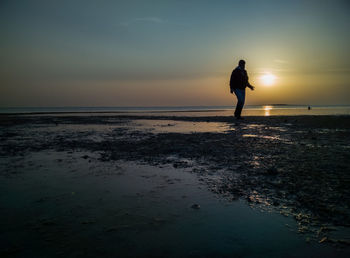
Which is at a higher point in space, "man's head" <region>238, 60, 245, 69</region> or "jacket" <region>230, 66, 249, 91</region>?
"man's head" <region>238, 60, 245, 69</region>

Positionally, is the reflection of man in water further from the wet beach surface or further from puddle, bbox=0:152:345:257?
puddle, bbox=0:152:345:257

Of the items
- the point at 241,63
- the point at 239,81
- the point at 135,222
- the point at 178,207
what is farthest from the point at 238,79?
the point at 135,222

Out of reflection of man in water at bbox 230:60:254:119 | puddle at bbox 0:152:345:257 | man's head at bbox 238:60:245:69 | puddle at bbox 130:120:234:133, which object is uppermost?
man's head at bbox 238:60:245:69

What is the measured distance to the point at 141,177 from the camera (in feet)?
11.4

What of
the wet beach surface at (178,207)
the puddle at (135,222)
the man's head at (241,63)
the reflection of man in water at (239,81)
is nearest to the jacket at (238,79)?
the reflection of man in water at (239,81)

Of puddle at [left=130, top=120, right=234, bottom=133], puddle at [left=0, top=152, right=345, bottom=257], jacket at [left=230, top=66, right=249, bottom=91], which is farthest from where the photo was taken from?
jacket at [left=230, top=66, right=249, bottom=91]

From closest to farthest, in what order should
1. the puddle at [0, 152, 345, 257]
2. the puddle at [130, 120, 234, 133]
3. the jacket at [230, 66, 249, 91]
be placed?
the puddle at [0, 152, 345, 257]
the puddle at [130, 120, 234, 133]
the jacket at [230, 66, 249, 91]

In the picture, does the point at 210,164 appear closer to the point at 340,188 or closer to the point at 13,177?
the point at 340,188

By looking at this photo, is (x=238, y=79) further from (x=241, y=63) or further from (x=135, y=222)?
(x=135, y=222)

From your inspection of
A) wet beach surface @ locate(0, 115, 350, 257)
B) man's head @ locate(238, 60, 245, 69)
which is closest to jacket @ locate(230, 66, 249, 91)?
man's head @ locate(238, 60, 245, 69)

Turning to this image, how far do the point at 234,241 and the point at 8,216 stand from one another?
2073mm

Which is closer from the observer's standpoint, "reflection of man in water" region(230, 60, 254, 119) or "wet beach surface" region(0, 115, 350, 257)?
"wet beach surface" region(0, 115, 350, 257)

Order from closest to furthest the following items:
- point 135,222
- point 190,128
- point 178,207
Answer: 1. point 135,222
2. point 178,207
3. point 190,128

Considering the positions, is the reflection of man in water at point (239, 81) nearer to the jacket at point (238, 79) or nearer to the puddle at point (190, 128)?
the jacket at point (238, 79)
